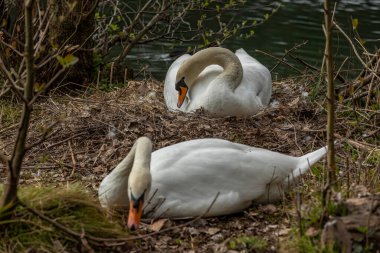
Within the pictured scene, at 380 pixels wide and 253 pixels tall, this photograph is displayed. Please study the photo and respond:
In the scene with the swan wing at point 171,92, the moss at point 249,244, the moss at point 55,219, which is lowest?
the swan wing at point 171,92

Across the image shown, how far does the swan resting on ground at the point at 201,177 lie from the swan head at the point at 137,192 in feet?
0.17

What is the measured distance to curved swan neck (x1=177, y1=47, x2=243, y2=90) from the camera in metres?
8.06

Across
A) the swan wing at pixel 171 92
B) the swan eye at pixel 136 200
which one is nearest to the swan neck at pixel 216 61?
the swan wing at pixel 171 92

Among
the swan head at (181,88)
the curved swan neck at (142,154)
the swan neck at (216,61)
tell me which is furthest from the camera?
the swan head at (181,88)

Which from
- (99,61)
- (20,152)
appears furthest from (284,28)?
(20,152)

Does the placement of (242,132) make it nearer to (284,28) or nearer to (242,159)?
(242,159)

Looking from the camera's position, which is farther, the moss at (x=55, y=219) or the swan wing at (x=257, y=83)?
the swan wing at (x=257, y=83)

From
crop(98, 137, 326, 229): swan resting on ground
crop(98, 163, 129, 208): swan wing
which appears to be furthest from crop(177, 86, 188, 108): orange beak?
crop(98, 163, 129, 208): swan wing

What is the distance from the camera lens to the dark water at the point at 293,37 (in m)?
13.1

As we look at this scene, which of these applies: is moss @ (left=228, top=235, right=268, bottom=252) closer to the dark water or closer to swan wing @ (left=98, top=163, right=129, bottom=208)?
swan wing @ (left=98, top=163, right=129, bottom=208)

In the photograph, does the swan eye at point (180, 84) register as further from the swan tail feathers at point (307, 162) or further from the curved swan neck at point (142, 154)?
the curved swan neck at point (142, 154)

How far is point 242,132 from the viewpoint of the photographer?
7180mm

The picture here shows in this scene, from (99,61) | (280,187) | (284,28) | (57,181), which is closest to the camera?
(280,187)

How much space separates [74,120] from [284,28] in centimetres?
991
